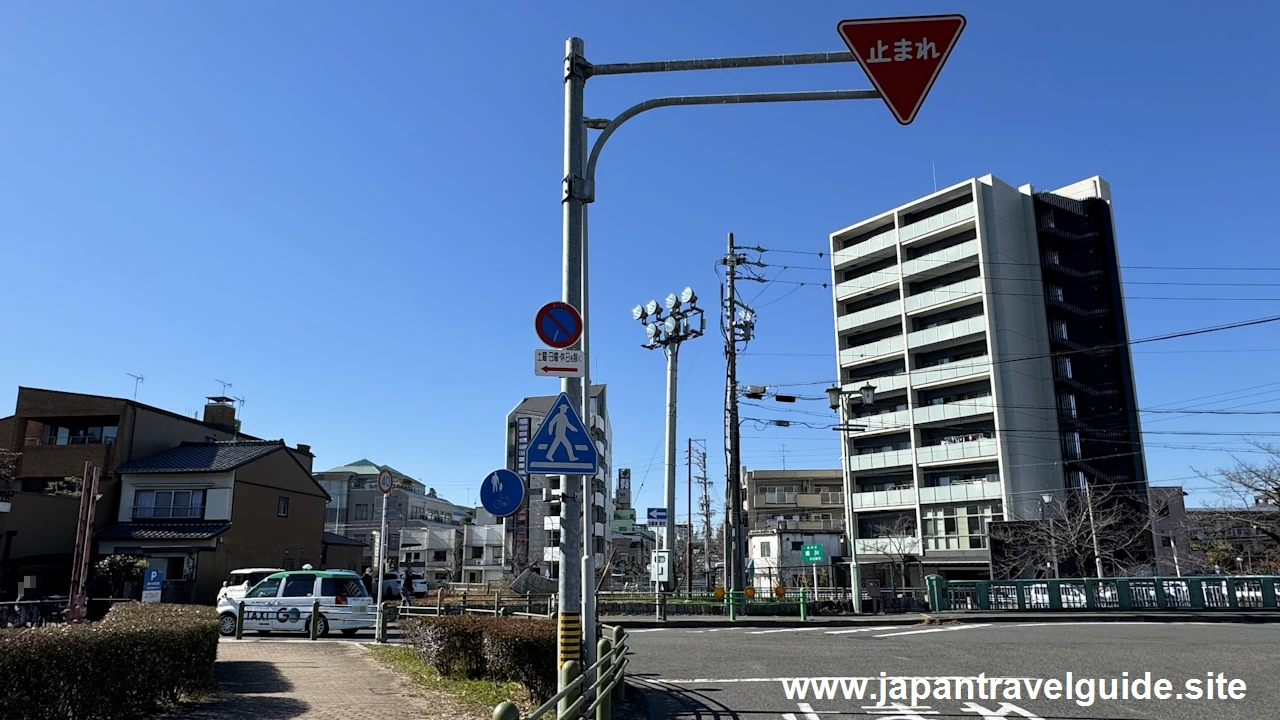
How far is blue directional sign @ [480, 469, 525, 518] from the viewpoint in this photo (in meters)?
10.7

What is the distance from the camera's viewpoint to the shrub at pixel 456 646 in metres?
10.9

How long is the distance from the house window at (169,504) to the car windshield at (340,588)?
20142 mm

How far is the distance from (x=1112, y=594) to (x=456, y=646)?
27256 mm

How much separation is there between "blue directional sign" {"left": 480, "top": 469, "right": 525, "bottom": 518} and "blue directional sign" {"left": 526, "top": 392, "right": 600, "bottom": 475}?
369cm

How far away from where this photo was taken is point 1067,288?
174 ft

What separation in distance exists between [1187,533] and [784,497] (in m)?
30.4

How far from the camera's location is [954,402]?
50.5 m

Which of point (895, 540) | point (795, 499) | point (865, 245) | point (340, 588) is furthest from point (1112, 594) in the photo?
point (795, 499)

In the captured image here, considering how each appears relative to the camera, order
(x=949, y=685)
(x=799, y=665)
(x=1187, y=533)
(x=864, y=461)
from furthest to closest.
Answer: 1. (x=864, y=461)
2. (x=1187, y=533)
3. (x=799, y=665)
4. (x=949, y=685)

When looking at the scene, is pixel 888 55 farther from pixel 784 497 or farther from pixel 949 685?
pixel 784 497

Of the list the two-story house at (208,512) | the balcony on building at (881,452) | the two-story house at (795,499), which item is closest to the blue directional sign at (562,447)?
the two-story house at (208,512)

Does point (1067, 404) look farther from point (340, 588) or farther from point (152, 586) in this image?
point (152, 586)

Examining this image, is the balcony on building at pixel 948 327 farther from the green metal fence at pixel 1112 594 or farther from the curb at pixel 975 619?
the curb at pixel 975 619

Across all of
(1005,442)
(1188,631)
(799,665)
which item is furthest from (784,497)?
(799,665)
